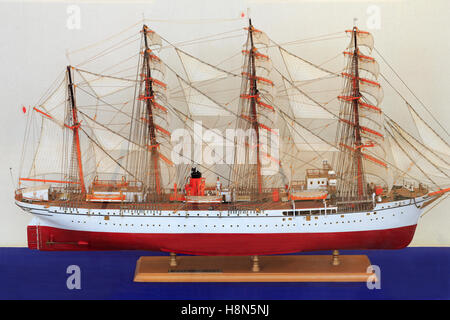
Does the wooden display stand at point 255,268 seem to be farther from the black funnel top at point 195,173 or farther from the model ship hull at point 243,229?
the black funnel top at point 195,173

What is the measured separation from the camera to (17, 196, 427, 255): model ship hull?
6656mm

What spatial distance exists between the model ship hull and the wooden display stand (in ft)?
0.54

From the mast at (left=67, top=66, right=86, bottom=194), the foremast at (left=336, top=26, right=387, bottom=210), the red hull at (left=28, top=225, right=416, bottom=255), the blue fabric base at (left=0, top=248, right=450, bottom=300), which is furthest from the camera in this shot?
the mast at (left=67, top=66, right=86, bottom=194)

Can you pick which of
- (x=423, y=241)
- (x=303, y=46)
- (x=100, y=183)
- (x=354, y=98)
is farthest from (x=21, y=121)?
(x=423, y=241)

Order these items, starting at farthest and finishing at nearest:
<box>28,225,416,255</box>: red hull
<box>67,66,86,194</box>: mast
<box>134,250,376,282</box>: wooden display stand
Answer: <box>67,66,86,194</box>: mast < <box>28,225,416,255</box>: red hull < <box>134,250,376,282</box>: wooden display stand

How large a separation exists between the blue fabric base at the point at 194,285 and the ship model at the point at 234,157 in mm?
295

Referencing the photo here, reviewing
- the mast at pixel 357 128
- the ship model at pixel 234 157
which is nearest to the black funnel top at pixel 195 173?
the ship model at pixel 234 157

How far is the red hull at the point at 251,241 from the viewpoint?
6.72 m

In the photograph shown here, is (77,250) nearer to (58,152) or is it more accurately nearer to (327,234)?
(58,152)

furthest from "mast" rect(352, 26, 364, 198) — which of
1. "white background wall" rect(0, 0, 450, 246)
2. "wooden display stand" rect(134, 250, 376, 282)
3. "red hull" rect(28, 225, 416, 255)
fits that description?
"wooden display stand" rect(134, 250, 376, 282)

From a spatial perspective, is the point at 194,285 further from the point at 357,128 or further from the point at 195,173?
the point at 357,128

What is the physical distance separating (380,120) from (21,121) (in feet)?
16.4

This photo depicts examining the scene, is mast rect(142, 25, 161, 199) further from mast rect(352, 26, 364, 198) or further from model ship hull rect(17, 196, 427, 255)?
mast rect(352, 26, 364, 198)

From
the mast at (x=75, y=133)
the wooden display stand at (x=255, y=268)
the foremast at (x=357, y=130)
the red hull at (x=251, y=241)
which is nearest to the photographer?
the wooden display stand at (x=255, y=268)
